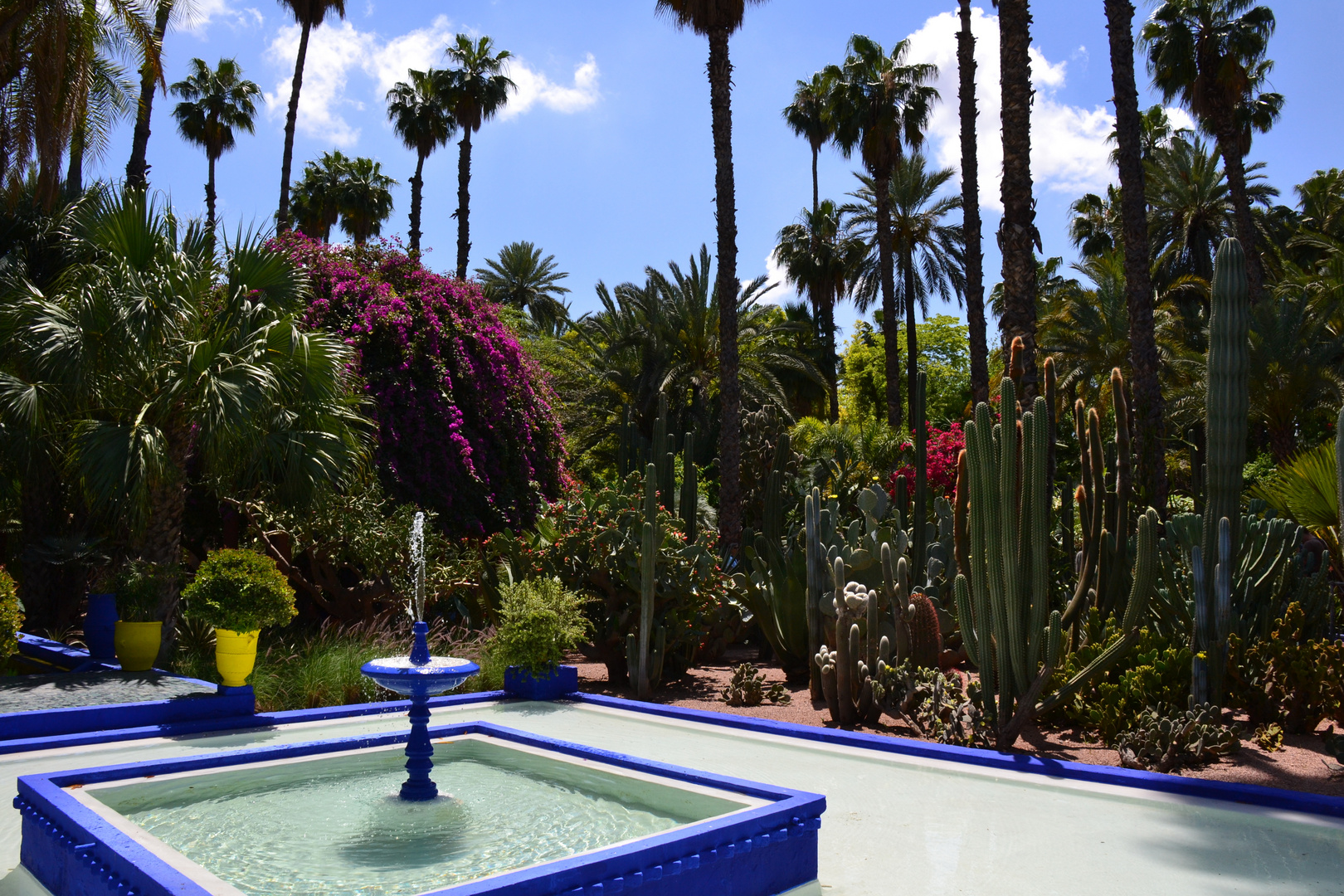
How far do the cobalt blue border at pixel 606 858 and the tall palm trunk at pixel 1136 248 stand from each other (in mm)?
9441

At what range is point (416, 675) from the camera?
5.34m

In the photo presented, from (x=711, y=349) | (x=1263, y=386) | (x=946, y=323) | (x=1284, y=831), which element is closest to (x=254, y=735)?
(x=1284, y=831)

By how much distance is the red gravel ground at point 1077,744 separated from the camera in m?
6.41

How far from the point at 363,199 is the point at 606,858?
37.4 meters

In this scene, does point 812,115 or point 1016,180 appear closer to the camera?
point 1016,180

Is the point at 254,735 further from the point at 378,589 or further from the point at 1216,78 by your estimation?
the point at 1216,78

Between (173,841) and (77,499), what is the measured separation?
8.02 meters

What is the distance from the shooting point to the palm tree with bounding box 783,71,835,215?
132ft

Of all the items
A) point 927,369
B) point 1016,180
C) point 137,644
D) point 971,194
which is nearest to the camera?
point 137,644

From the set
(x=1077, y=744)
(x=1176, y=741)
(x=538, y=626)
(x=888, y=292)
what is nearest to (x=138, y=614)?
(x=538, y=626)

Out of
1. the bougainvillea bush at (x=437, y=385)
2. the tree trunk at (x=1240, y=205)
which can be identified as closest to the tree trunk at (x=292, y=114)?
the bougainvillea bush at (x=437, y=385)

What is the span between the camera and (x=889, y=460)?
84.3ft

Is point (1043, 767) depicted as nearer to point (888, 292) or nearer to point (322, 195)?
point (888, 292)

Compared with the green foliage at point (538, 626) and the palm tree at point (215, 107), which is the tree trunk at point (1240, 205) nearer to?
the green foliage at point (538, 626)
